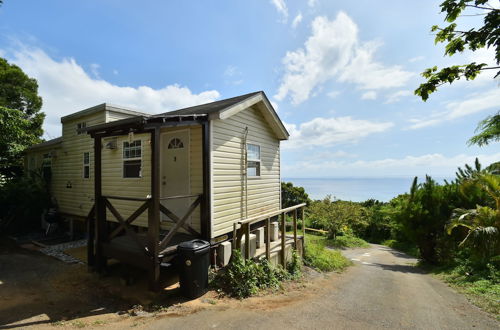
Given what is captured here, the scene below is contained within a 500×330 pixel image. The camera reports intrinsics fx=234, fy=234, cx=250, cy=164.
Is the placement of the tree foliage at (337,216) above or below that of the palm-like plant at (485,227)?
below

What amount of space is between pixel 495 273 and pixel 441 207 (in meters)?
3.57

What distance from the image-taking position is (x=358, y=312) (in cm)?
410

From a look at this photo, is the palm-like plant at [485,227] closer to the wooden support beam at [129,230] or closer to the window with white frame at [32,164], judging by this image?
the wooden support beam at [129,230]

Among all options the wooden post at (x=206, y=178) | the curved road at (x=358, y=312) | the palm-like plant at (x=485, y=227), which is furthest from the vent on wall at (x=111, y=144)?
the palm-like plant at (x=485, y=227)

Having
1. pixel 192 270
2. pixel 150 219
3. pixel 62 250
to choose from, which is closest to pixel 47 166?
pixel 62 250

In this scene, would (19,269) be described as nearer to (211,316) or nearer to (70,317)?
(70,317)

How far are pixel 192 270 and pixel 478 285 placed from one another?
6.67 m

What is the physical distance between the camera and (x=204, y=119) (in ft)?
18.0

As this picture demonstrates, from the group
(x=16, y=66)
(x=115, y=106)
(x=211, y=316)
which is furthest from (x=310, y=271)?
(x=16, y=66)

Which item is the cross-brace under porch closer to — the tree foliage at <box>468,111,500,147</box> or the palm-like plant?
the palm-like plant

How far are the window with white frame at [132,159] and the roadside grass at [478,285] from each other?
9049 mm

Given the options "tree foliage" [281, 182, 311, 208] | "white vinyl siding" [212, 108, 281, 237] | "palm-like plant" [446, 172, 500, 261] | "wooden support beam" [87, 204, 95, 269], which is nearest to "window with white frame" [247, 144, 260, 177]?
"white vinyl siding" [212, 108, 281, 237]

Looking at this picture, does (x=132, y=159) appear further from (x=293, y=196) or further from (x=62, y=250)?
(x=293, y=196)

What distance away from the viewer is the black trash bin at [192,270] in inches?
174
